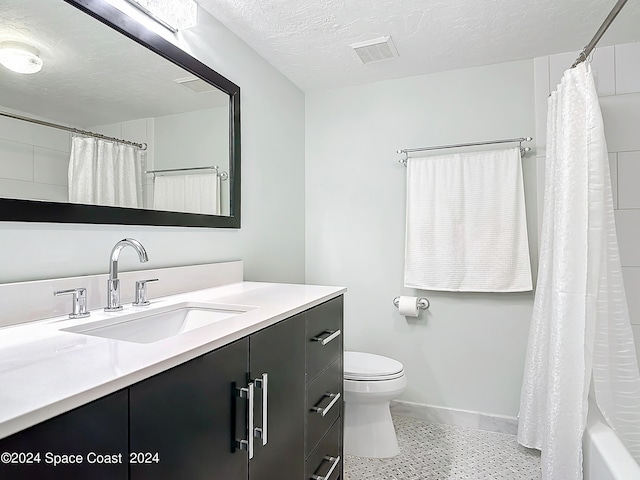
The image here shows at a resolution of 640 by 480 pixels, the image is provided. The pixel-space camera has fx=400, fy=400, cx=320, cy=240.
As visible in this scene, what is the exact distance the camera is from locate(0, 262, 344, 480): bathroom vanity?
1.91ft

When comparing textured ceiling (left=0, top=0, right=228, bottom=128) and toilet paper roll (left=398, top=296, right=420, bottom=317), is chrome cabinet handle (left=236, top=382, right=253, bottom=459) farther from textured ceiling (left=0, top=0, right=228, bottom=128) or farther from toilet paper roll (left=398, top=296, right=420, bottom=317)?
toilet paper roll (left=398, top=296, right=420, bottom=317)

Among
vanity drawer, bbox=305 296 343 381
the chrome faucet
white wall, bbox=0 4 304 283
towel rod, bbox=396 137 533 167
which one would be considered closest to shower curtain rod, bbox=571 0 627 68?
towel rod, bbox=396 137 533 167

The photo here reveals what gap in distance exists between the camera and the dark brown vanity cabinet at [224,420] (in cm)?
62

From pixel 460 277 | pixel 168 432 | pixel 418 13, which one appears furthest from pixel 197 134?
pixel 460 277

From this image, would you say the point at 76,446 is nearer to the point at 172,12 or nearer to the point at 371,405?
the point at 172,12

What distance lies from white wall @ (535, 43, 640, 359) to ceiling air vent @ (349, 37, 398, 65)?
1.12 metres

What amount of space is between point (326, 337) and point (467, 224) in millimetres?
1262

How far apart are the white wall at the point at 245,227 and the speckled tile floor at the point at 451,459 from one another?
114 cm

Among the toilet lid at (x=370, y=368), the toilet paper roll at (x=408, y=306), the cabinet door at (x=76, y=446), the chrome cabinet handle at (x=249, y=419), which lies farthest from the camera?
the toilet paper roll at (x=408, y=306)

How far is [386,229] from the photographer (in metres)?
2.59

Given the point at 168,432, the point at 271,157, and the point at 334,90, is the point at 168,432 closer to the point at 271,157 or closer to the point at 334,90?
the point at 271,157

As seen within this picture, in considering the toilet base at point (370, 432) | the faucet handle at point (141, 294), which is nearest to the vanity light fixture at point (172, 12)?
the faucet handle at point (141, 294)

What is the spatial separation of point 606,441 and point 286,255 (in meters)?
1.77

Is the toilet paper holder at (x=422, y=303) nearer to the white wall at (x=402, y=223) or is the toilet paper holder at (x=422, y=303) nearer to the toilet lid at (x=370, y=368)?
the white wall at (x=402, y=223)
